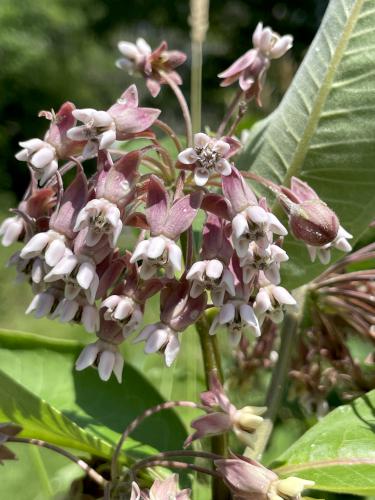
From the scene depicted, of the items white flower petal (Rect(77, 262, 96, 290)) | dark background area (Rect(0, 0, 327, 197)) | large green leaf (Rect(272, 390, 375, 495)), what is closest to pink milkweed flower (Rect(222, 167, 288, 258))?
white flower petal (Rect(77, 262, 96, 290))

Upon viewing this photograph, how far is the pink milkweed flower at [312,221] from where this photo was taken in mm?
604

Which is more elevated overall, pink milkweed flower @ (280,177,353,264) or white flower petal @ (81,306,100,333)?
pink milkweed flower @ (280,177,353,264)

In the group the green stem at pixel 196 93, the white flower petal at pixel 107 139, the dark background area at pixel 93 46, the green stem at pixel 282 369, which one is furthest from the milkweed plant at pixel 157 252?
the dark background area at pixel 93 46

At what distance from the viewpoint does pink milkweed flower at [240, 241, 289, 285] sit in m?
0.57

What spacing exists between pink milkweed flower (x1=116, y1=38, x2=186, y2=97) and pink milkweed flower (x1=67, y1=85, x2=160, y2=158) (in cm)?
17

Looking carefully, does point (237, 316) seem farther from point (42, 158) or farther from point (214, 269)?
point (42, 158)

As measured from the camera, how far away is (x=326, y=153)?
716 mm

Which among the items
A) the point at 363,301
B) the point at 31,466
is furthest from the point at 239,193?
the point at 31,466

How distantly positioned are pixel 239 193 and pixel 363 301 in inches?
11.9

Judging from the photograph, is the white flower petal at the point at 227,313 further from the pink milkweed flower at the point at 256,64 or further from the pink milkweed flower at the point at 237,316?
the pink milkweed flower at the point at 256,64

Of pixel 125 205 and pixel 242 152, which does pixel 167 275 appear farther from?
pixel 242 152

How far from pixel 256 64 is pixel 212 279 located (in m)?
0.29

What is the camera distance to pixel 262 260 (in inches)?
22.5

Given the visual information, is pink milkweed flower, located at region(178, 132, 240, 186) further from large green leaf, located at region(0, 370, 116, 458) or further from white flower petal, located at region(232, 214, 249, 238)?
large green leaf, located at region(0, 370, 116, 458)
